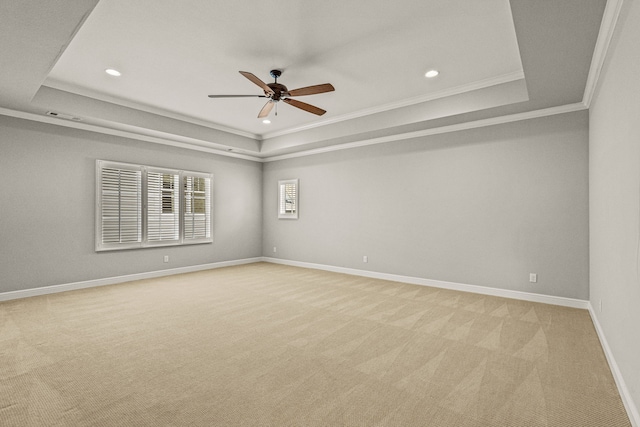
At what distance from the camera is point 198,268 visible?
6758 mm

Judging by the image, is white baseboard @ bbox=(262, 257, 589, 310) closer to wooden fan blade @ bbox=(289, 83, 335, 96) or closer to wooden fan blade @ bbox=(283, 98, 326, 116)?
wooden fan blade @ bbox=(283, 98, 326, 116)

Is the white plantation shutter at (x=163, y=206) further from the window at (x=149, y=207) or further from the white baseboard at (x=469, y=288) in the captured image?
the white baseboard at (x=469, y=288)

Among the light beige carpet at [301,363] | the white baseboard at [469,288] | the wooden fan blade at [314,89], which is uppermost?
the wooden fan blade at [314,89]

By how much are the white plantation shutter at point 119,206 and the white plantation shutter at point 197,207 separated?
94 cm

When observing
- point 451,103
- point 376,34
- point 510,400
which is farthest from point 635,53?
point 451,103

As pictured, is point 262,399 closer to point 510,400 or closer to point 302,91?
point 510,400

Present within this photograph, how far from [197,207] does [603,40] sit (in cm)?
671

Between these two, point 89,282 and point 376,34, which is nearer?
point 376,34

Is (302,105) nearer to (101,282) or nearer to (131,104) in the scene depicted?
(131,104)

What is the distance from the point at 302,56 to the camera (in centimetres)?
350

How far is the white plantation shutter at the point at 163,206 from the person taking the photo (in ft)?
19.5

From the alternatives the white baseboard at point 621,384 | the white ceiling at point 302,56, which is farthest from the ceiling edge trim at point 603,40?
the white baseboard at point 621,384

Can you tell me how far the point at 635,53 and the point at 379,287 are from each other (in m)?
4.18

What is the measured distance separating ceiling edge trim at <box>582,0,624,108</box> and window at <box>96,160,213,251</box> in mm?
6520
